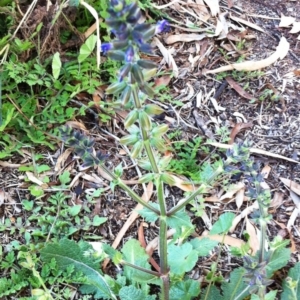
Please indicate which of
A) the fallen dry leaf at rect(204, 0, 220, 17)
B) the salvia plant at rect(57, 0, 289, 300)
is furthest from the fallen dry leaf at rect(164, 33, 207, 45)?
the salvia plant at rect(57, 0, 289, 300)

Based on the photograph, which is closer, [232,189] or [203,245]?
[203,245]

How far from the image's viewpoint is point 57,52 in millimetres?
2729

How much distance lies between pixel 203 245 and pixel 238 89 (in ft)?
3.26

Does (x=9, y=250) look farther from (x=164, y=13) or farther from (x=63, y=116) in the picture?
(x=164, y=13)

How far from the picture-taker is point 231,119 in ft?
9.50

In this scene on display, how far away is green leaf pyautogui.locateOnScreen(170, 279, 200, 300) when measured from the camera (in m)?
2.29

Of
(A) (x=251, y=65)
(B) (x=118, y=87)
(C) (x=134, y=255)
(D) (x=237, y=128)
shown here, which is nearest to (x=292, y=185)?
(D) (x=237, y=128)

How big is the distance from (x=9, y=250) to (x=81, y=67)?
0.97 m

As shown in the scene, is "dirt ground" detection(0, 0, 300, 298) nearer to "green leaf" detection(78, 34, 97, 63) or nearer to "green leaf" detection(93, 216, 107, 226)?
"green leaf" detection(93, 216, 107, 226)

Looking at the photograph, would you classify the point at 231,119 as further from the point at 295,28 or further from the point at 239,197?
the point at 295,28

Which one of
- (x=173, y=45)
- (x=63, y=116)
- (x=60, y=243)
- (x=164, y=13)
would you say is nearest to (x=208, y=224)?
(x=60, y=243)

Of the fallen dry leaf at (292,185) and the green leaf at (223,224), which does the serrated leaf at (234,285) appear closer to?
the green leaf at (223,224)

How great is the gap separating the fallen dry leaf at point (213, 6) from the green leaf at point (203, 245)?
147 cm

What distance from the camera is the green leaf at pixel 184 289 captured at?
90.1 inches
